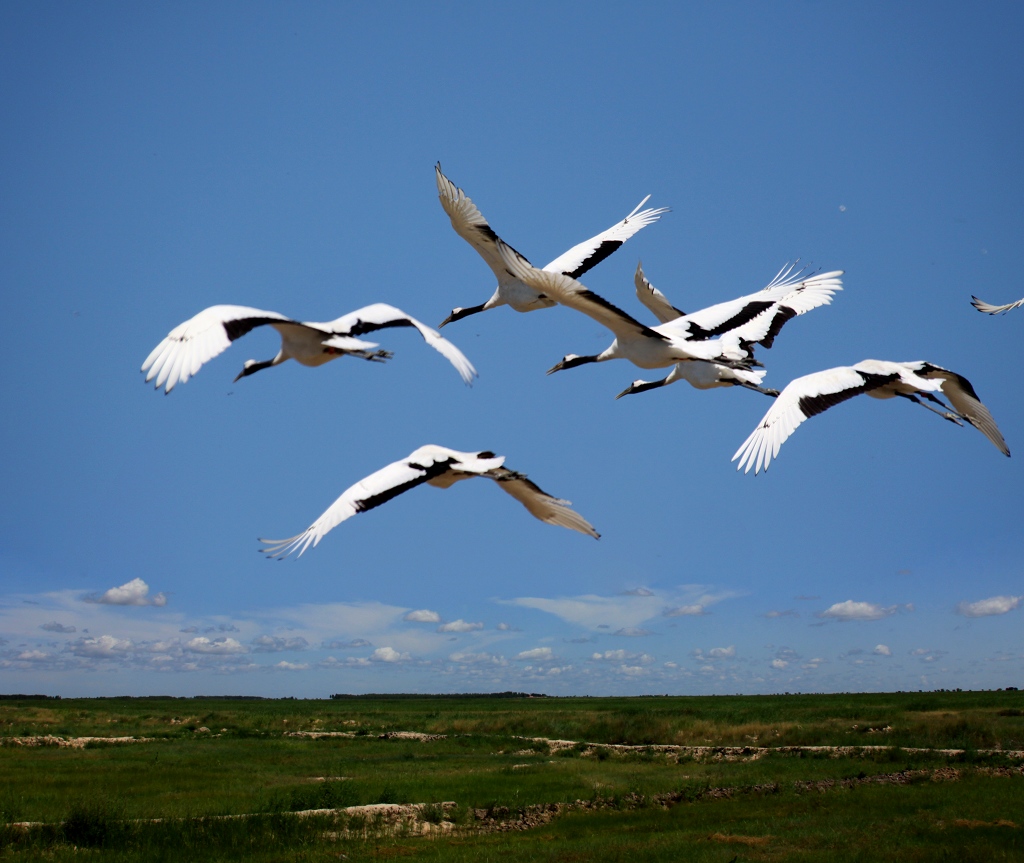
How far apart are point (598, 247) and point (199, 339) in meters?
6.84

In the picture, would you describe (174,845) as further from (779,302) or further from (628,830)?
(779,302)

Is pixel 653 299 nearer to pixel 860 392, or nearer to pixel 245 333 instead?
pixel 860 392

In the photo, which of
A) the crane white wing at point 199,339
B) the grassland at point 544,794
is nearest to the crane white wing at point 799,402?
the crane white wing at point 199,339

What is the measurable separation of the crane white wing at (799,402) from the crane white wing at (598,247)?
3.82 m

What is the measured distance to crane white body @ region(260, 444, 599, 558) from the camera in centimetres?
589

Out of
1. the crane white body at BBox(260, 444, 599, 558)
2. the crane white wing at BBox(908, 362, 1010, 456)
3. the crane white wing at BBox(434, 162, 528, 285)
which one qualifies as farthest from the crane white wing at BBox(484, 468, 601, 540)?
the crane white wing at BBox(908, 362, 1010, 456)

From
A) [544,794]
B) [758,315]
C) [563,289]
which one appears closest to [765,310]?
[758,315]

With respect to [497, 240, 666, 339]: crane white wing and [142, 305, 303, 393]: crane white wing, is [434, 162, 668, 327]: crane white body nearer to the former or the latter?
[497, 240, 666, 339]: crane white wing

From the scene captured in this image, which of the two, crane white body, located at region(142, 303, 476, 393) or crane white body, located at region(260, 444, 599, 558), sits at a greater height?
crane white body, located at region(142, 303, 476, 393)

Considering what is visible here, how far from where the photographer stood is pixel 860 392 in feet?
28.1

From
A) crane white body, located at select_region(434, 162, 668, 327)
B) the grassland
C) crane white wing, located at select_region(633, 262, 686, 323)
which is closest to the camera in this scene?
crane white body, located at select_region(434, 162, 668, 327)

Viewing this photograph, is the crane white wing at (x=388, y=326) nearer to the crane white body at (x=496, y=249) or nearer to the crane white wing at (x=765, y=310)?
the crane white body at (x=496, y=249)

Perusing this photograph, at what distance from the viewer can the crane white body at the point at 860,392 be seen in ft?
24.6

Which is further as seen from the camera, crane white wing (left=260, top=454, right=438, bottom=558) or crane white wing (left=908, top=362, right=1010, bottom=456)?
crane white wing (left=908, top=362, right=1010, bottom=456)
